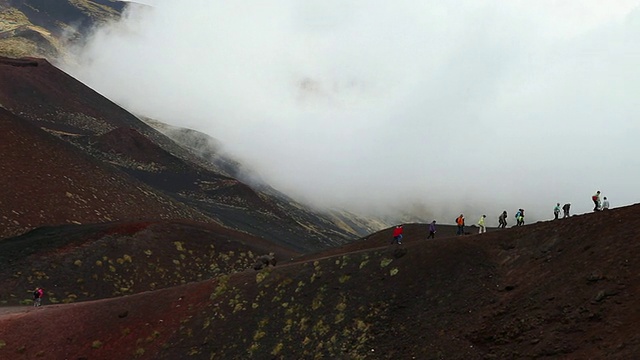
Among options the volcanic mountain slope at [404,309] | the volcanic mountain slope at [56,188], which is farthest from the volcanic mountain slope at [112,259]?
the volcanic mountain slope at [404,309]

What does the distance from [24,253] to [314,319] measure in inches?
1704

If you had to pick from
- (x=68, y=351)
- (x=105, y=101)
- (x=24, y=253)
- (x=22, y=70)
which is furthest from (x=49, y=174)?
(x=105, y=101)

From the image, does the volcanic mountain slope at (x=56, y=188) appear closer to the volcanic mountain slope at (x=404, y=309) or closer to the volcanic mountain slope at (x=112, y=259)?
the volcanic mountain slope at (x=112, y=259)

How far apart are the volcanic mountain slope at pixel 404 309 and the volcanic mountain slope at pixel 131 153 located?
3314 inches

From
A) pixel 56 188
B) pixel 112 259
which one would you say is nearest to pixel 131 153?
pixel 56 188

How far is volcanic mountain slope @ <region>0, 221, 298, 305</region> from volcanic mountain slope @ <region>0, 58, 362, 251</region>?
47252 mm

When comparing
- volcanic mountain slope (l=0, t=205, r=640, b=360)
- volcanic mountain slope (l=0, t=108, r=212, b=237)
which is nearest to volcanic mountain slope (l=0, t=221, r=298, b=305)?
volcanic mountain slope (l=0, t=108, r=212, b=237)

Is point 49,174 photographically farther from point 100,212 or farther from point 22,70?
point 22,70

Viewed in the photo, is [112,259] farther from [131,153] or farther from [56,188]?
[131,153]

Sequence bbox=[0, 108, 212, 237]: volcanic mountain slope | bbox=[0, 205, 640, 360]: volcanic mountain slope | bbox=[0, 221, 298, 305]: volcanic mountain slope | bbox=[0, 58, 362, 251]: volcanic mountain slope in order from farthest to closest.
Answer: bbox=[0, 58, 362, 251]: volcanic mountain slope < bbox=[0, 108, 212, 237]: volcanic mountain slope < bbox=[0, 221, 298, 305]: volcanic mountain slope < bbox=[0, 205, 640, 360]: volcanic mountain slope

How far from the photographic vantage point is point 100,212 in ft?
284

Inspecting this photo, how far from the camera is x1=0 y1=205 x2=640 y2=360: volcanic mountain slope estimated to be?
2359cm

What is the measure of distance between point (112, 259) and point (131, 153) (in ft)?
304

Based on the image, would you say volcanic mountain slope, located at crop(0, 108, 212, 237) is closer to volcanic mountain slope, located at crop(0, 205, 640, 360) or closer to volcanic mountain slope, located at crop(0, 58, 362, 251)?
volcanic mountain slope, located at crop(0, 58, 362, 251)
